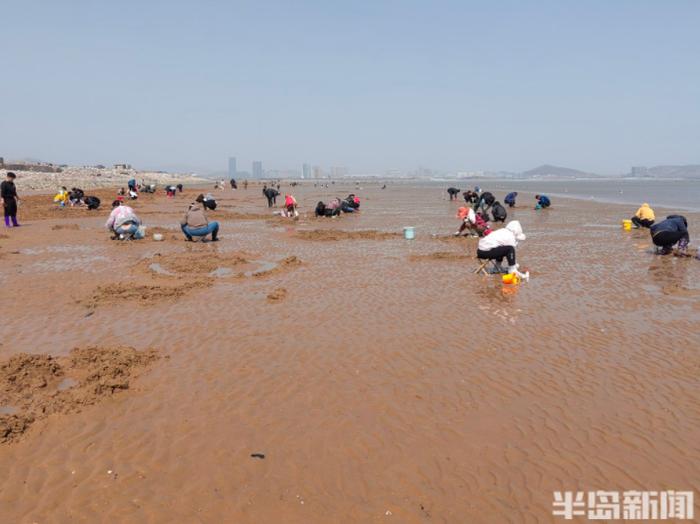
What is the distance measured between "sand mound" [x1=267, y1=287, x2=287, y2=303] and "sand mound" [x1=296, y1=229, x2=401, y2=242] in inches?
316

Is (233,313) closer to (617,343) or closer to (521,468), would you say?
(521,468)

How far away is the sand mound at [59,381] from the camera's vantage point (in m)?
5.00

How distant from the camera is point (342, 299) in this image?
9508 mm

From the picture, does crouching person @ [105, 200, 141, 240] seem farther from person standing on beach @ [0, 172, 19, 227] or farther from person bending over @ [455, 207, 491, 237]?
person bending over @ [455, 207, 491, 237]

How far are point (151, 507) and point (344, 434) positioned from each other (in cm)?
182

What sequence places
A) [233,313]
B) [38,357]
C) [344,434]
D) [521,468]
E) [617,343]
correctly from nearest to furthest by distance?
[521,468], [344,434], [38,357], [617,343], [233,313]

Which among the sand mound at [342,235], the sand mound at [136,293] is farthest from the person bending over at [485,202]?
the sand mound at [136,293]

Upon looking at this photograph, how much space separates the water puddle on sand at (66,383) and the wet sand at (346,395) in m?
0.08

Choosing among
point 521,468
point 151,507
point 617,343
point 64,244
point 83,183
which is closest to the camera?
point 151,507

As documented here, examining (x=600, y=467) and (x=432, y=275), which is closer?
(x=600, y=467)

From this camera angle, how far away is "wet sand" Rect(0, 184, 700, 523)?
3834 mm

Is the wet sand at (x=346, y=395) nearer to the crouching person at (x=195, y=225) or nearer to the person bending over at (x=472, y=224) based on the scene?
the crouching person at (x=195, y=225)

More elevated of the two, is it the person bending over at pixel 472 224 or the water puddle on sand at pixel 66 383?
the person bending over at pixel 472 224

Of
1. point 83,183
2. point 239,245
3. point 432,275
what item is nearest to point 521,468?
point 432,275
